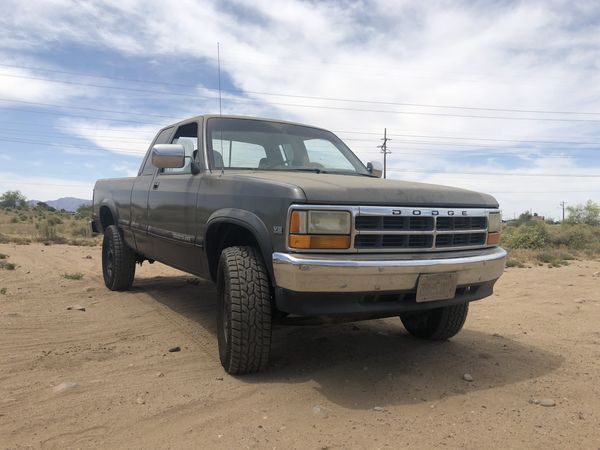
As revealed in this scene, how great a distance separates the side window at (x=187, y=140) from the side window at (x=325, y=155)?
1069 mm

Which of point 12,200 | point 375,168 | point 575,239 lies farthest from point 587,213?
point 12,200

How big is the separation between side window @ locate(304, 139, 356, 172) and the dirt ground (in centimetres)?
159

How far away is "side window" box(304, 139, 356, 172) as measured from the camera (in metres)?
4.58

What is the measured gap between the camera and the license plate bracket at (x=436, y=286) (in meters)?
3.09

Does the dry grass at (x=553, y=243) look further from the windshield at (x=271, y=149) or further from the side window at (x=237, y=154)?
the side window at (x=237, y=154)

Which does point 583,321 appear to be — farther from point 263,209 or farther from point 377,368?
point 263,209

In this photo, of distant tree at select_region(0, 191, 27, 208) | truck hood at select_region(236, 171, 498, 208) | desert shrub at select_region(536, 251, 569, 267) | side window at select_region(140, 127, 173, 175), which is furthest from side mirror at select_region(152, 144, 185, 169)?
distant tree at select_region(0, 191, 27, 208)

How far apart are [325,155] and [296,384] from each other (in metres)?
2.29

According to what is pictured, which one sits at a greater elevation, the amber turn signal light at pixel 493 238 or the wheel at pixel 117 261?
the amber turn signal light at pixel 493 238

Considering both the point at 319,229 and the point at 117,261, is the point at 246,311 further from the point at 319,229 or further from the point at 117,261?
the point at 117,261

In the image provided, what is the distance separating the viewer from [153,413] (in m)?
2.82

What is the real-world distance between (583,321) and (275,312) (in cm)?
371

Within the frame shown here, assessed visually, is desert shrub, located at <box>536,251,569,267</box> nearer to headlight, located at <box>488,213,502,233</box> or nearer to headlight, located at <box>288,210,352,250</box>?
headlight, located at <box>488,213,502,233</box>

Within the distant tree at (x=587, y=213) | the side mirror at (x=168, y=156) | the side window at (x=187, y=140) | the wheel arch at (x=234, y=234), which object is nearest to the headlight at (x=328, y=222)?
the wheel arch at (x=234, y=234)
